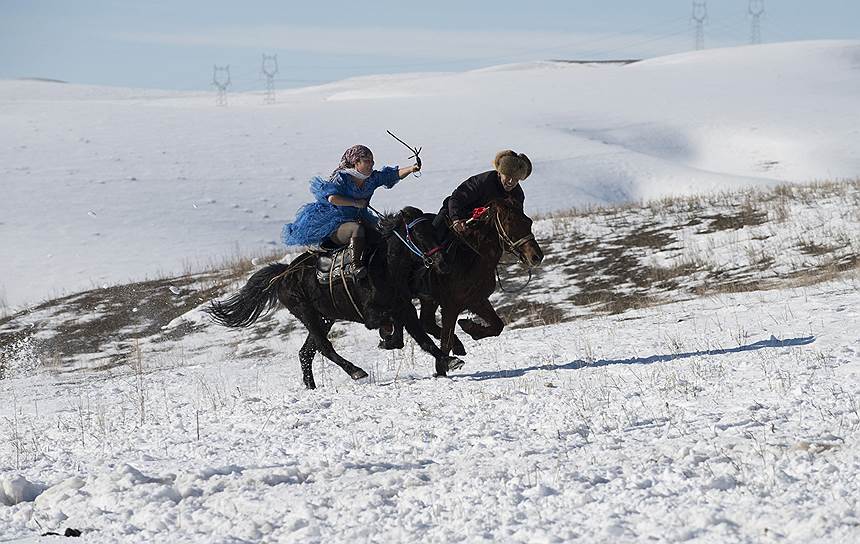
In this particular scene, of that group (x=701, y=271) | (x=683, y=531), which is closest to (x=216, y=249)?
(x=701, y=271)

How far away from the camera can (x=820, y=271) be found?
48.9ft

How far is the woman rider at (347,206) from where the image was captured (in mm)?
10070

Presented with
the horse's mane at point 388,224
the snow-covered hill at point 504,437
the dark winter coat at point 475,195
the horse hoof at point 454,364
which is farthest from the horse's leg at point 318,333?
the dark winter coat at point 475,195

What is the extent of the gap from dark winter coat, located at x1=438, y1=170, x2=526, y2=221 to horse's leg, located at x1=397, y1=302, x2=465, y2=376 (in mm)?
1013

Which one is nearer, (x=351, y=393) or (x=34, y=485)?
(x=34, y=485)

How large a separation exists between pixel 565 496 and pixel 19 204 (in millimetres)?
31034

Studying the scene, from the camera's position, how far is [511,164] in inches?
380

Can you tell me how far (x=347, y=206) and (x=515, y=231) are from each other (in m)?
1.97

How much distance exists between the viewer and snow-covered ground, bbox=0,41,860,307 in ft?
95.6

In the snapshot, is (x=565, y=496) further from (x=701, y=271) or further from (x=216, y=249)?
(x=216, y=249)

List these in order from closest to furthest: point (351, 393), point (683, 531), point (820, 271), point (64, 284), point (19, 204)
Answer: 1. point (683, 531)
2. point (351, 393)
3. point (820, 271)
4. point (64, 284)
5. point (19, 204)

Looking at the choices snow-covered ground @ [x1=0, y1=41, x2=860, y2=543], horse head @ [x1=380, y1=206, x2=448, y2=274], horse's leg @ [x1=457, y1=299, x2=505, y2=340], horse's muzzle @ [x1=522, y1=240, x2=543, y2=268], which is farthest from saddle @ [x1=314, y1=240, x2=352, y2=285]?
horse's muzzle @ [x1=522, y1=240, x2=543, y2=268]

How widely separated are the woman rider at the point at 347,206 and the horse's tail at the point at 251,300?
720mm

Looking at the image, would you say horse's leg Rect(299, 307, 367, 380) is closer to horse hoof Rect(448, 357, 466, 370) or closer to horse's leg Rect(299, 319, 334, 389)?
horse's leg Rect(299, 319, 334, 389)
